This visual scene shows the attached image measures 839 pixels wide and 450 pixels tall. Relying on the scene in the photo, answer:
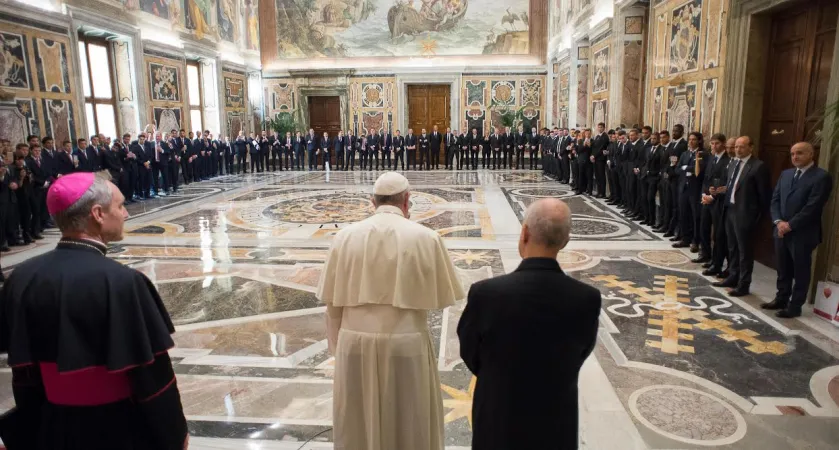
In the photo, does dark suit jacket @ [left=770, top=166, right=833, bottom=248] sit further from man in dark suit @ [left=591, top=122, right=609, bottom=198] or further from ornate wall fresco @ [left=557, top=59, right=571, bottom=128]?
ornate wall fresco @ [left=557, top=59, right=571, bottom=128]

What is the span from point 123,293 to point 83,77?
563 inches

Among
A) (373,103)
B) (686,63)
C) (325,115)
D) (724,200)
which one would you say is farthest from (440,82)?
(724,200)

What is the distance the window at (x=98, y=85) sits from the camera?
13500 millimetres

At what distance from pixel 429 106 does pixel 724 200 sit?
18357 millimetres

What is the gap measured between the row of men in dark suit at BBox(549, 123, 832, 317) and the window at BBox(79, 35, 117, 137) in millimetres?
12547

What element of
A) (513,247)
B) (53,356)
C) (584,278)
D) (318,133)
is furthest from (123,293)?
(318,133)

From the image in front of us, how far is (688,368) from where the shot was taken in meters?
4.10

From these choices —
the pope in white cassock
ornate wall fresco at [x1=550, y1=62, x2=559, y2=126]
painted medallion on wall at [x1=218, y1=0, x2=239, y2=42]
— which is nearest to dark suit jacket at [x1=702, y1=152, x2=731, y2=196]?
the pope in white cassock

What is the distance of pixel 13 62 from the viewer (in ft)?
34.7

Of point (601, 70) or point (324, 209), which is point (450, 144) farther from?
point (324, 209)

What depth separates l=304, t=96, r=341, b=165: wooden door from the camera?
2378 cm

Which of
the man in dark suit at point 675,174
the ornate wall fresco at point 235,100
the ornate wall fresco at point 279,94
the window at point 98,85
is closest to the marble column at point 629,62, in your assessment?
the man in dark suit at point 675,174

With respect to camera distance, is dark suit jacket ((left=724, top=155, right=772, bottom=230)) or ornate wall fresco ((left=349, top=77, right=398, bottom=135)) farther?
ornate wall fresco ((left=349, top=77, right=398, bottom=135))

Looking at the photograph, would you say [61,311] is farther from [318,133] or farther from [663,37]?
[318,133]
